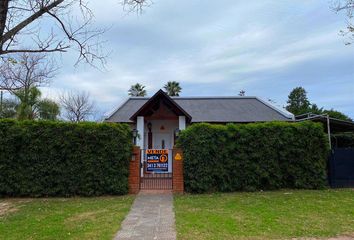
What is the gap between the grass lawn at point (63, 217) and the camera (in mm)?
6832

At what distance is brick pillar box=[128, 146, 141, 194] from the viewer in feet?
39.4

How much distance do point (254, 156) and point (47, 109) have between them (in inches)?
1260

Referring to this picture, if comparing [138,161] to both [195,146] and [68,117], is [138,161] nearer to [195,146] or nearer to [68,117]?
[195,146]

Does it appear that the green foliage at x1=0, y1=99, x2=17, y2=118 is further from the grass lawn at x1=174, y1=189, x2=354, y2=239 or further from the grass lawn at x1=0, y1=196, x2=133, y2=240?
the grass lawn at x1=174, y1=189, x2=354, y2=239

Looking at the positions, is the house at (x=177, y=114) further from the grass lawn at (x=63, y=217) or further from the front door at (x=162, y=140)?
the grass lawn at (x=63, y=217)

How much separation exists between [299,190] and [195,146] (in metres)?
4.39

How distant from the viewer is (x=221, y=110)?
854 inches

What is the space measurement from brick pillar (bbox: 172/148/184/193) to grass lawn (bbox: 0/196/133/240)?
5.94ft

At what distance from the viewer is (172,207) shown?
9.49m

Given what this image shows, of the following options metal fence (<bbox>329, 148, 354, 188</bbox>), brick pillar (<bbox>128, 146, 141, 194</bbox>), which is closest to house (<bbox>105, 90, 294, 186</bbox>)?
brick pillar (<bbox>128, 146, 141, 194</bbox>)

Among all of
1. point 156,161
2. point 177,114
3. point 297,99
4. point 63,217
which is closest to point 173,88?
point 297,99

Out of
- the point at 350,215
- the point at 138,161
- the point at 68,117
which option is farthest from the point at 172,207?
the point at 68,117

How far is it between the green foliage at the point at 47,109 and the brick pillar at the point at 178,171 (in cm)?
2922

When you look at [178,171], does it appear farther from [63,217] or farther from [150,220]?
[63,217]
